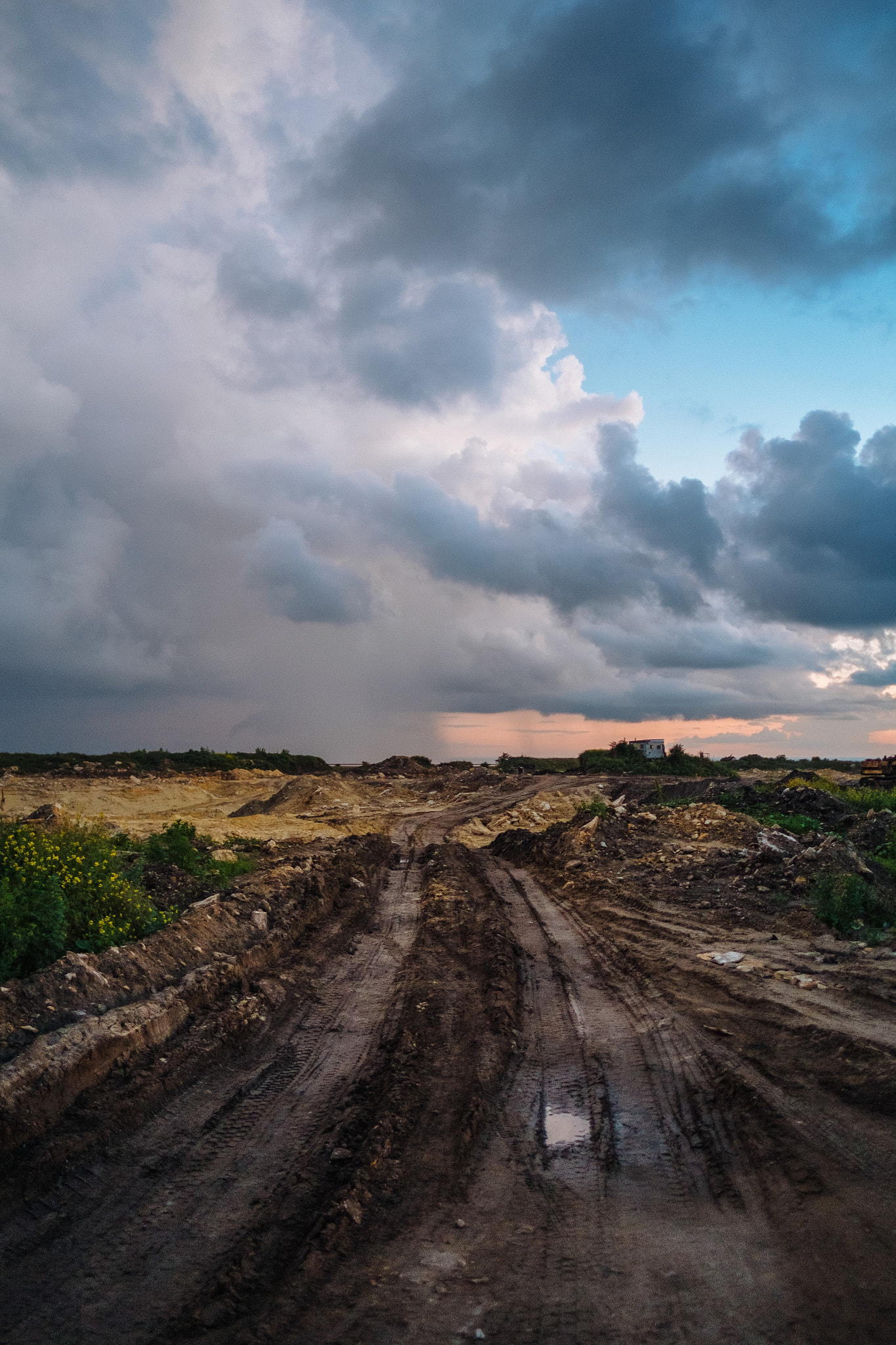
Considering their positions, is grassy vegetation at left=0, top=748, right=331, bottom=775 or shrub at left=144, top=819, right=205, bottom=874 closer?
shrub at left=144, top=819, right=205, bottom=874

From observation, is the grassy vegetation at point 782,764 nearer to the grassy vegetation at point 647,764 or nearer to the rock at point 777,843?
the grassy vegetation at point 647,764

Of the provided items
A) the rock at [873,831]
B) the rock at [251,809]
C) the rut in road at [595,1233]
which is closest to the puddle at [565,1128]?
the rut in road at [595,1233]

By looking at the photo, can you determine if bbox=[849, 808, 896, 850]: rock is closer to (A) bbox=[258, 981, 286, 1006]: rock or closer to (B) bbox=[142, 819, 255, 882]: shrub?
(A) bbox=[258, 981, 286, 1006]: rock

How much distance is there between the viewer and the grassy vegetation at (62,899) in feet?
21.8

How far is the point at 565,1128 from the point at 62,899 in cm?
562

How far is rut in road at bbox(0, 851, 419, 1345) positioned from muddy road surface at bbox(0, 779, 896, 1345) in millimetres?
19

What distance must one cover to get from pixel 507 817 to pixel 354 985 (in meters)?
19.8

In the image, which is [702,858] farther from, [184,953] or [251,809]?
[251,809]

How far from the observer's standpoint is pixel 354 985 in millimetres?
8055

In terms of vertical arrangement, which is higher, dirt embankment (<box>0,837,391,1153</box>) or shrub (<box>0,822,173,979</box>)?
shrub (<box>0,822,173,979</box>)

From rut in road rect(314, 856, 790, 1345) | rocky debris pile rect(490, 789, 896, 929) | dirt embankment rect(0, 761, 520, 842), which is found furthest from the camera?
dirt embankment rect(0, 761, 520, 842)

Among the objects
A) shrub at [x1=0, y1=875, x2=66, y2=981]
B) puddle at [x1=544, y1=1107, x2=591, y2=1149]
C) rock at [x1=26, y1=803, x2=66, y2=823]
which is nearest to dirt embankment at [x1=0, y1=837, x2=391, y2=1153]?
shrub at [x1=0, y1=875, x2=66, y2=981]

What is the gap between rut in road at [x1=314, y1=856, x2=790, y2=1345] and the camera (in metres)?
3.09

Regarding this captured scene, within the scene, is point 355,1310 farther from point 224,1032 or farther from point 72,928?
point 72,928
